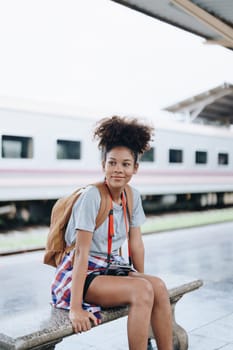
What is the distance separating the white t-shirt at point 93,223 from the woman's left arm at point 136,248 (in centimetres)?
13

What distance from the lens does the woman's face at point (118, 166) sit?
295 cm

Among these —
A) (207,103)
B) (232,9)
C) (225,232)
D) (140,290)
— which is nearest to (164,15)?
(232,9)

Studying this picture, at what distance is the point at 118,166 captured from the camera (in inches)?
117

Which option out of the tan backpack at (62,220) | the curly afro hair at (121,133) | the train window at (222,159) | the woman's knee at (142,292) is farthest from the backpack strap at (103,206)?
the train window at (222,159)

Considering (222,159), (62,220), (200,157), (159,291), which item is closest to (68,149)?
(200,157)

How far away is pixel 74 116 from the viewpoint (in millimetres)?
12555

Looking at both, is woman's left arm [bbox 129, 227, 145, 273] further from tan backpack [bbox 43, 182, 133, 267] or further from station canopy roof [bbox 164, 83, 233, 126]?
station canopy roof [bbox 164, 83, 233, 126]

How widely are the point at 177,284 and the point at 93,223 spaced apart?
0.97 meters

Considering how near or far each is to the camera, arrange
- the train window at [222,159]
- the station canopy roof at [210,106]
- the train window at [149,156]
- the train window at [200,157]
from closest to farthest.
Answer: the train window at [149,156], the train window at [200,157], the train window at [222,159], the station canopy roof at [210,106]

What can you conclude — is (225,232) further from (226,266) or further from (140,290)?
(140,290)

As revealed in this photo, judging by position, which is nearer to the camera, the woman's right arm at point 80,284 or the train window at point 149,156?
the woman's right arm at point 80,284

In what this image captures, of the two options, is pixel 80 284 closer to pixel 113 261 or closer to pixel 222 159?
pixel 113 261

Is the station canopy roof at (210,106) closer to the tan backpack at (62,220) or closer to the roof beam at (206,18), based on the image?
the roof beam at (206,18)

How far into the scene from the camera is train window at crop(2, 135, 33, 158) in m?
11.0
